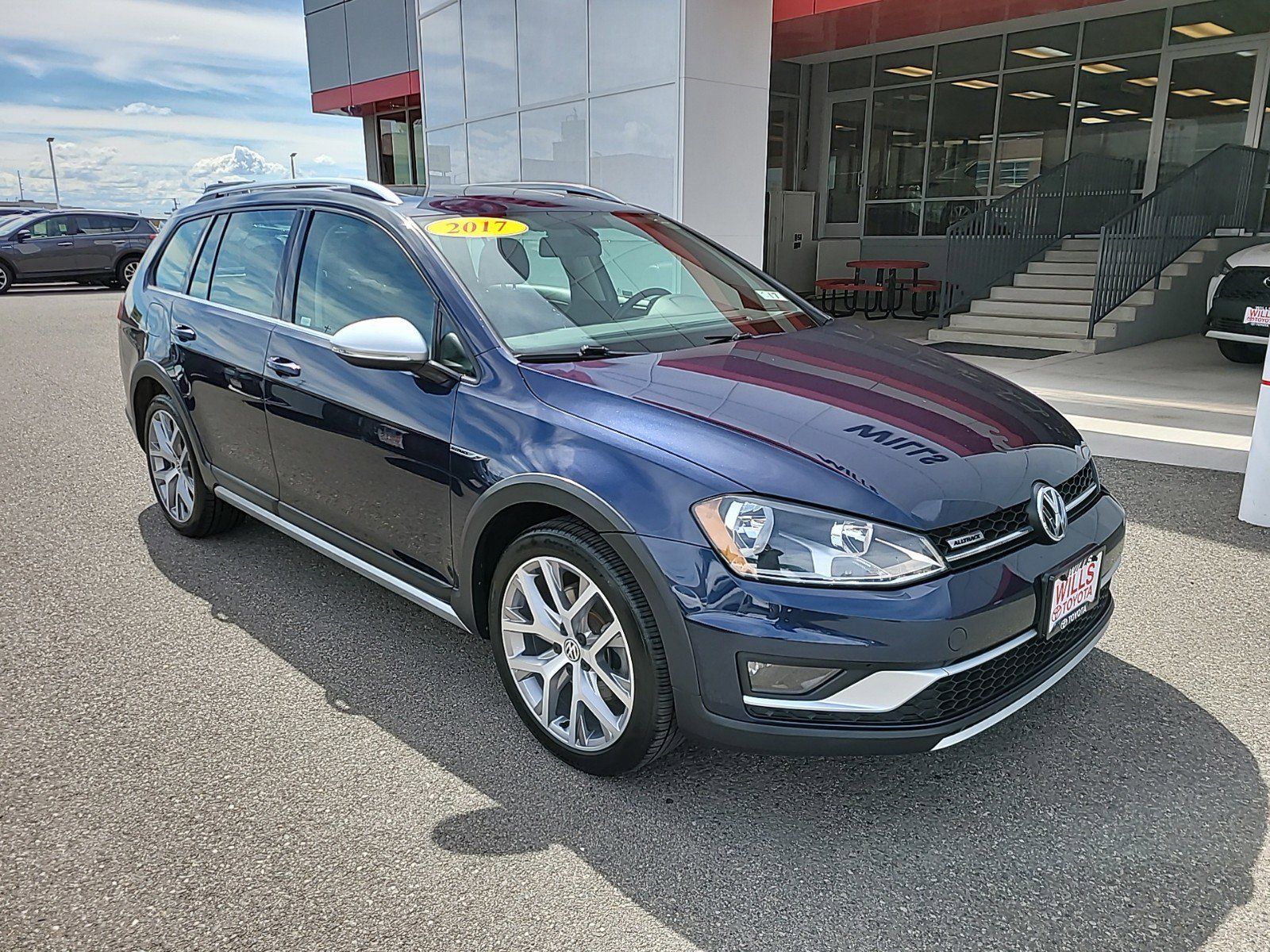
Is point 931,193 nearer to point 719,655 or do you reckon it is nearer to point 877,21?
point 877,21

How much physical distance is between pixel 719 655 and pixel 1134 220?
10820 millimetres

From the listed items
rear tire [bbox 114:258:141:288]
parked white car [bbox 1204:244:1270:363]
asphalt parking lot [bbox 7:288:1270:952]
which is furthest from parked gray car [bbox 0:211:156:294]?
parked white car [bbox 1204:244:1270:363]

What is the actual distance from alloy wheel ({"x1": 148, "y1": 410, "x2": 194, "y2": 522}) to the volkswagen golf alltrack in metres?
0.51

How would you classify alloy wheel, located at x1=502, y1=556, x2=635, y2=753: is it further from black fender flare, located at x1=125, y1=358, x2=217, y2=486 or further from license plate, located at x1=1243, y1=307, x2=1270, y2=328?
license plate, located at x1=1243, y1=307, x2=1270, y2=328

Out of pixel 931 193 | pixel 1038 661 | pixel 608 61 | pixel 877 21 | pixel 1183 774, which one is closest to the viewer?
pixel 1038 661

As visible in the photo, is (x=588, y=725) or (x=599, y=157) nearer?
(x=588, y=725)

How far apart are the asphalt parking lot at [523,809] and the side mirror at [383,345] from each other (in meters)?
1.15

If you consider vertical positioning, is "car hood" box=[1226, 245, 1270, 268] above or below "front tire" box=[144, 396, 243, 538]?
above

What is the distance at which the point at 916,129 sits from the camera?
16219 mm

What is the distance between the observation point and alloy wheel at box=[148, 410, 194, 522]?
14.8 feet

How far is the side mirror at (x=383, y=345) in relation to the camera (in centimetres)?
286

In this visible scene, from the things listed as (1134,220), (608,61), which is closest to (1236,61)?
(1134,220)

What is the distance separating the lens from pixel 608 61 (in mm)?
10641

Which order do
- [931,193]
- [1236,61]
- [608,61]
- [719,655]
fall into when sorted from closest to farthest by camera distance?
[719,655] < [608,61] < [1236,61] < [931,193]
